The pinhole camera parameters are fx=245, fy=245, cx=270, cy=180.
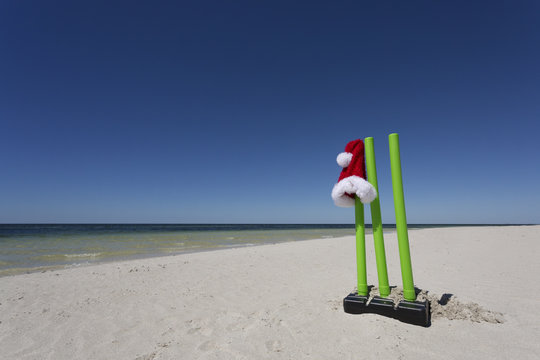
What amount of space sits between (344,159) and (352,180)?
49 cm

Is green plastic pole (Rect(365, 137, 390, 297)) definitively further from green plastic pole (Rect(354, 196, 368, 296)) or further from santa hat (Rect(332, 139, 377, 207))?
green plastic pole (Rect(354, 196, 368, 296))

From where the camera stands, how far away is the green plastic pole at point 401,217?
378 centimetres

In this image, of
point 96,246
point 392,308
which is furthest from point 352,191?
point 96,246

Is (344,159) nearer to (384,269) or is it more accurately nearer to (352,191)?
(352,191)

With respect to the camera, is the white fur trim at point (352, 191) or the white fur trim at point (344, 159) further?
the white fur trim at point (344, 159)

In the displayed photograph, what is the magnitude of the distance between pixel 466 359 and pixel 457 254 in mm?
9112

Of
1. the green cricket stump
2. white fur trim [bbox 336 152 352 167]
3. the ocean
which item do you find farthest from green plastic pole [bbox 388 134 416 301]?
the ocean

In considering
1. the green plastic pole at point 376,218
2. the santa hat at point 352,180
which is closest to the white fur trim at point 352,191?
the santa hat at point 352,180

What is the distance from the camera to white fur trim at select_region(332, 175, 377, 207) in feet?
12.1

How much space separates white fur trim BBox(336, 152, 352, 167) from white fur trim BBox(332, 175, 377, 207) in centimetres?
38

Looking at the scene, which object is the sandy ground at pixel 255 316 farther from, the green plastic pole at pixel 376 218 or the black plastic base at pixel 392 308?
the green plastic pole at pixel 376 218

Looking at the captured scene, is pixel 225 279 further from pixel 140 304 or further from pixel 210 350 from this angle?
pixel 210 350

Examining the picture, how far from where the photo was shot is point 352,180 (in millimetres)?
3797

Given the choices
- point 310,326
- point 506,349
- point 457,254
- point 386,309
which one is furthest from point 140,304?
point 457,254
